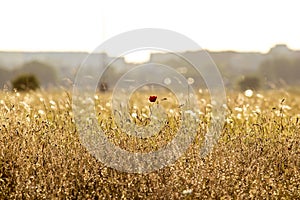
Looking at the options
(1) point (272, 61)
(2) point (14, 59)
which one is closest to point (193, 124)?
(1) point (272, 61)

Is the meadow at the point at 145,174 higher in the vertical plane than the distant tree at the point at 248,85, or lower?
lower

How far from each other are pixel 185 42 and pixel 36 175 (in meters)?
2.21

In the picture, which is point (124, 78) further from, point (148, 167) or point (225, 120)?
point (148, 167)

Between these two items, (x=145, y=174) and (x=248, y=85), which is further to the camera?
(x=248, y=85)

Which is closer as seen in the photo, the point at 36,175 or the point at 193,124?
the point at 36,175

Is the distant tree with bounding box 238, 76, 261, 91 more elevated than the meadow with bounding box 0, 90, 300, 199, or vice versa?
the distant tree with bounding box 238, 76, 261, 91

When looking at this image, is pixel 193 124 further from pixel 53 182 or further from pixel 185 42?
pixel 53 182

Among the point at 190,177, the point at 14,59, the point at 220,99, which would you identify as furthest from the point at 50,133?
the point at 14,59

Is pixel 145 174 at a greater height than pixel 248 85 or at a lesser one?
lesser

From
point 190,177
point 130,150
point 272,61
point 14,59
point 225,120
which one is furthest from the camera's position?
point 14,59

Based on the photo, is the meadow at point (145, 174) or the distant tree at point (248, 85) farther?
the distant tree at point (248, 85)

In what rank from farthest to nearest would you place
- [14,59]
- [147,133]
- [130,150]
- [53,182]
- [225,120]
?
1. [14,59]
2. [225,120]
3. [147,133]
4. [130,150]
5. [53,182]

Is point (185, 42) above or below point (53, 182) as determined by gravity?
above

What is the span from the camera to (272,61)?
53.2m
